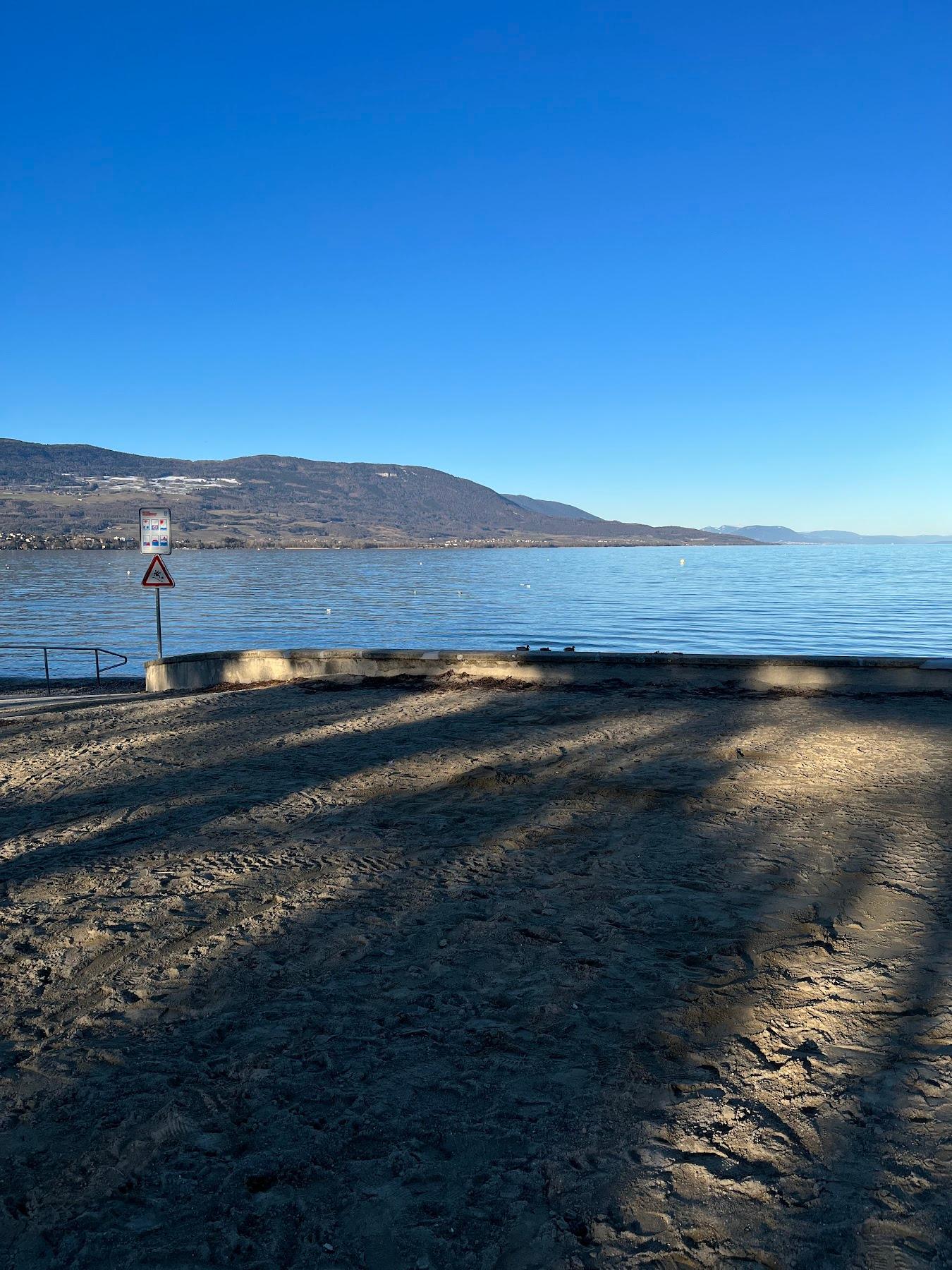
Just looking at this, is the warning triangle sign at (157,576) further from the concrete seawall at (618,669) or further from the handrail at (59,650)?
the concrete seawall at (618,669)

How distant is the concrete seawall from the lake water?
68.9 feet

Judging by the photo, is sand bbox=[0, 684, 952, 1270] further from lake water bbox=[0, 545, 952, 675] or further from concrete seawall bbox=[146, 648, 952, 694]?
lake water bbox=[0, 545, 952, 675]

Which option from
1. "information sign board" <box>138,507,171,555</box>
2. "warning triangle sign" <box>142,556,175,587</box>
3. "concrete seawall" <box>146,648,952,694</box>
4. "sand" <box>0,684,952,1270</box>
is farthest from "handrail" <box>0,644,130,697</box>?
"sand" <box>0,684,952,1270</box>

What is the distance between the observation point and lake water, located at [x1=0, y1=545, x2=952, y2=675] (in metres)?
37.1

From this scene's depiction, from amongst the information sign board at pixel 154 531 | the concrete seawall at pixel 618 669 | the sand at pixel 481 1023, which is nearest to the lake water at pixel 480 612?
the information sign board at pixel 154 531

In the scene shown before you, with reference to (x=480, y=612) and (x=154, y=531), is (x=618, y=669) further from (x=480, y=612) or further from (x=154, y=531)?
(x=480, y=612)

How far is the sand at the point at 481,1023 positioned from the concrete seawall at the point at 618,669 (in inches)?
158

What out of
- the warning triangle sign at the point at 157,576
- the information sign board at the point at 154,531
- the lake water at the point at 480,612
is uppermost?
the information sign board at the point at 154,531

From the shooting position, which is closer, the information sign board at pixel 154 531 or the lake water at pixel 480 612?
the information sign board at pixel 154 531

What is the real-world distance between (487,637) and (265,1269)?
3773 cm

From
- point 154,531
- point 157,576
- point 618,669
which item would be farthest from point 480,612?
point 618,669

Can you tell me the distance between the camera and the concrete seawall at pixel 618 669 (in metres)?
10.1

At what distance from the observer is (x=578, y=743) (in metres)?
7.54

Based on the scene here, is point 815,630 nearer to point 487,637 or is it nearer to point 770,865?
point 487,637
